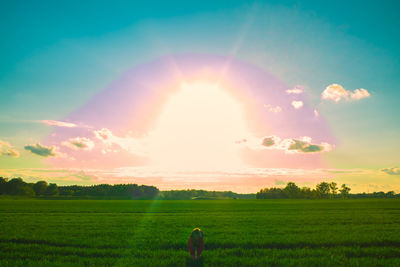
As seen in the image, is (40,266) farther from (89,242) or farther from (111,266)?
(89,242)

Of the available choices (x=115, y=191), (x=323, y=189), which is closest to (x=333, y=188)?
(x=323, y=189)

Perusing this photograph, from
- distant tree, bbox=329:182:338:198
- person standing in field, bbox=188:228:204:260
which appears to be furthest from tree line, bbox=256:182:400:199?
person standing in field, bbox=188:228:204:260

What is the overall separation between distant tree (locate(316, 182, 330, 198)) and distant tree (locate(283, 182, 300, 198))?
1799cm

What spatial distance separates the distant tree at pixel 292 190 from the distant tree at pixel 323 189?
59.0 feet

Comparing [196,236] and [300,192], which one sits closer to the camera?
[196,236]

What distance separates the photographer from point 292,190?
Answer: 184875 mm

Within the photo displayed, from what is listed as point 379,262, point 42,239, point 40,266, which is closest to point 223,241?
point 379,262

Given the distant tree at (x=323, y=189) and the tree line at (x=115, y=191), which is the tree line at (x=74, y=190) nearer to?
the tree line at (x=115, y=191)

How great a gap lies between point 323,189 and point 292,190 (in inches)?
1138

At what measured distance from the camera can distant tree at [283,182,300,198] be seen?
7023 inches

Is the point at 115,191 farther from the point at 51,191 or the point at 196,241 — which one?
the point at 196,241

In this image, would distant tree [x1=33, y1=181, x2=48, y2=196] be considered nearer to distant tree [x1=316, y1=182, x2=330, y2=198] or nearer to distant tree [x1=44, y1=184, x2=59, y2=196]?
distant tree [x1=44, y1=184, x2=59, y2=196]

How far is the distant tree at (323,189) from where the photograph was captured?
631 ft

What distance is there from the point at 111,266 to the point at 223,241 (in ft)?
19.9
